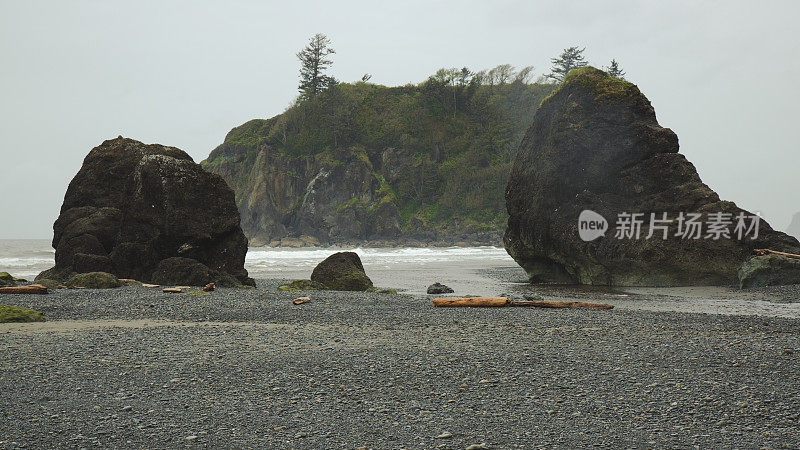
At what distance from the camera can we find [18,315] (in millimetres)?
8078

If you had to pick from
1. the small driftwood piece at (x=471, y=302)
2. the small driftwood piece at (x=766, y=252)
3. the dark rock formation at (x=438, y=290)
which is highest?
the small driftwood piece at (x=766, y=252)

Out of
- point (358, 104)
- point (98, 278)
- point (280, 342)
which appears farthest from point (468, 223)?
point (280, 342)

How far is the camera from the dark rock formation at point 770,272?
1427cm

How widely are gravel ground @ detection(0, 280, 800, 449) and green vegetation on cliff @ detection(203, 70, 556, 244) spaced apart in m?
57.9

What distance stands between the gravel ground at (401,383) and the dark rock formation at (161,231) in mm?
5980

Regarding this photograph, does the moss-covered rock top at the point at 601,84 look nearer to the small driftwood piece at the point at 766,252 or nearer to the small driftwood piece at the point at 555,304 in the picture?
the small driftwood piece at the point at 766,252

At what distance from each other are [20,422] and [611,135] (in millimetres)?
17189

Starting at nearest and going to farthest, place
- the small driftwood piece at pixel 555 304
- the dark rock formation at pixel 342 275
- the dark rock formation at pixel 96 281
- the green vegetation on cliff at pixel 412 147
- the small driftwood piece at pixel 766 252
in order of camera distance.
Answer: the small driftwood piece at pixel 555 304 → the dark rock formation at pixel 96 281 → the dark rock formation at pixel 342 275 → the small driftwood piece at pixel 766 252 → the green vegetation on cliff at pixel 412 147

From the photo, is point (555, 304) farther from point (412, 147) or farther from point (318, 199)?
point (412, 147)

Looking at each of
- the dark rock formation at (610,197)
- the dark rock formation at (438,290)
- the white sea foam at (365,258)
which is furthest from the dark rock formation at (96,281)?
the dark rock formation at (610,197)

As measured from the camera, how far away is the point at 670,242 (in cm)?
1555

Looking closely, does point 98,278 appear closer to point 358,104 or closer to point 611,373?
point 611,373

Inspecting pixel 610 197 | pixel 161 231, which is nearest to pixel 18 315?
pixel 161 231

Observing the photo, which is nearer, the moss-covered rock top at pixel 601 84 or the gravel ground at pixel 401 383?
the gravel ground at pixel 401 383
